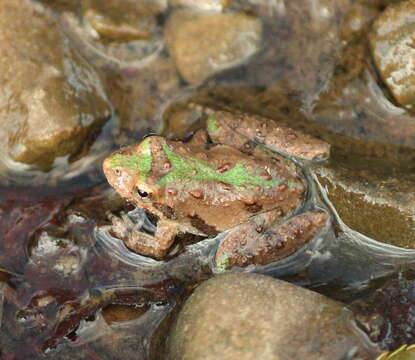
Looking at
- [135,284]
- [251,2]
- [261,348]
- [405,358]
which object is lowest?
[135,284]

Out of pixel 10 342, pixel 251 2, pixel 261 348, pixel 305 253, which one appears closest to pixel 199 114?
pixel 251 2

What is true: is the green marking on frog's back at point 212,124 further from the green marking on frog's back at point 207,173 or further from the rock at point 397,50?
the rock at point 397,50

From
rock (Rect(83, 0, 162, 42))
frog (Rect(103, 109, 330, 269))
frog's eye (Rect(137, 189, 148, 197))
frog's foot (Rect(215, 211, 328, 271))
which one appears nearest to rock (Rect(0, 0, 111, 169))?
rock (Rect(83, 0, 162, 42))

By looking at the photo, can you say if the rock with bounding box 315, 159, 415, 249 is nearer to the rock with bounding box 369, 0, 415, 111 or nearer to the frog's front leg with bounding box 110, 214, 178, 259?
the rock with bounding box 369, 0, 415, 111

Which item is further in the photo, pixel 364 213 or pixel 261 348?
pixel 364 213

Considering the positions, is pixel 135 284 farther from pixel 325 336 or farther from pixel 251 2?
pixel 251 2

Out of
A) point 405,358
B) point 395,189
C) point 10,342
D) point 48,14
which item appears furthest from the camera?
point 48,14

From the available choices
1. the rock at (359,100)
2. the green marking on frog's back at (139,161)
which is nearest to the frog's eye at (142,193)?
the green marking on frog's back at (139,161)

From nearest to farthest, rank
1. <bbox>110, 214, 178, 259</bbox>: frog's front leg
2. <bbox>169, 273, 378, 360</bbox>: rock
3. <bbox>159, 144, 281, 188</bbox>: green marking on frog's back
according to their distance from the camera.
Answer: <bbox>169, 273, 378, 360</bbox>: rock → <bbox>159, 144, 281, 188</bbox>: green marking on frog's back → <bbox>110, 214, 178, 259</bbox>: frog's front leg
